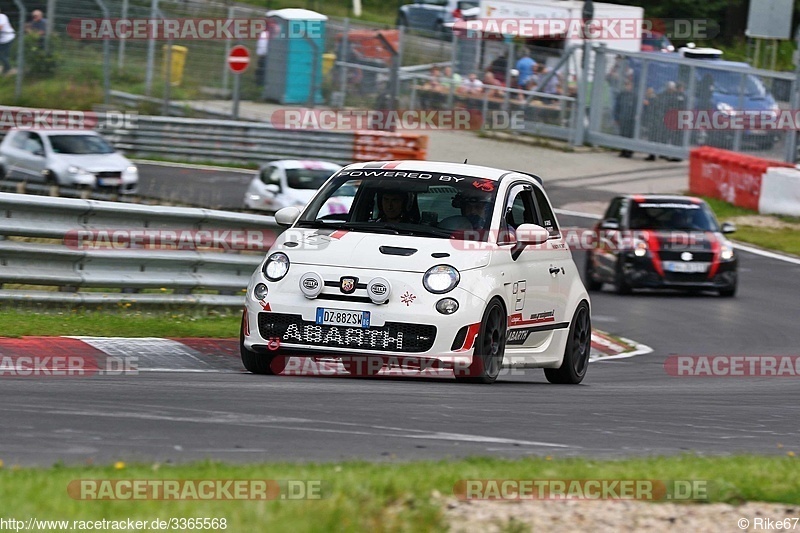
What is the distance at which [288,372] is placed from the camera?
34.7ft

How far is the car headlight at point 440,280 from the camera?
31.6 feet

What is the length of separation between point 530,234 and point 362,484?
16.5 feet

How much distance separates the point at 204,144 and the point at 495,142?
27.0ft

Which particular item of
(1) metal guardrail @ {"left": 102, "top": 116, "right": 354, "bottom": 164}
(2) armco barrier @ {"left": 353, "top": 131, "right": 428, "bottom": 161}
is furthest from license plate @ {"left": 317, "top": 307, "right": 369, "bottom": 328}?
(1) metal guardrail @ {"left": 102, "top": 116, "right": 354, "bottom": 164}

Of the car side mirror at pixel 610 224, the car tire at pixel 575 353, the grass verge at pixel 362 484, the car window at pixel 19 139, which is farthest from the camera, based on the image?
the car window at pixel 19 139

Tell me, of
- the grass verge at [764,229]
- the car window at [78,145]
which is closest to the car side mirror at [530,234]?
the grass verge at [764,229]

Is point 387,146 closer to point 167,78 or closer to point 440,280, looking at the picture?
point 167,78

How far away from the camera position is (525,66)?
1523 inches

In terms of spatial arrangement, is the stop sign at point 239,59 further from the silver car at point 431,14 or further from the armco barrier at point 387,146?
the silver car at point 431,14

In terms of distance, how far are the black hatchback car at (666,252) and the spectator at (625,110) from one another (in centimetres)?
1589

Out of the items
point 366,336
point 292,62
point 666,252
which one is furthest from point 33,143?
point 366,336

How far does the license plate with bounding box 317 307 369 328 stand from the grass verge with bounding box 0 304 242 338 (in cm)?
261

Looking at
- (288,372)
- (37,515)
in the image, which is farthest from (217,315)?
(37,515)

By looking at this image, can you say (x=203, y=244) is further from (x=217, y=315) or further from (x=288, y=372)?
(x=288, y=372)
